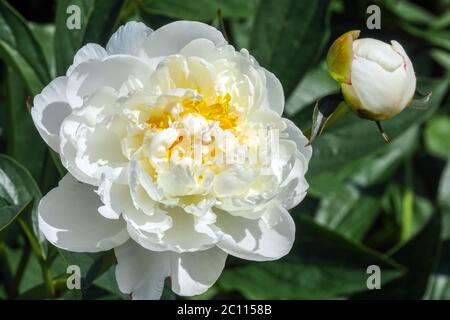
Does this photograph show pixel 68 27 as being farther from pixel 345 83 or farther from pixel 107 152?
pixel 345 83

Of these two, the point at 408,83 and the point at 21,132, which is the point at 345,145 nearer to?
the point at 408,83

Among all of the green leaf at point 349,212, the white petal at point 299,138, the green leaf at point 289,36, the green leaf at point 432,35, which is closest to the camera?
the white petal at point 299,138

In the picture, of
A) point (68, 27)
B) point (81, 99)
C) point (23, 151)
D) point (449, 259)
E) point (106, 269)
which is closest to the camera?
point (81, 99)

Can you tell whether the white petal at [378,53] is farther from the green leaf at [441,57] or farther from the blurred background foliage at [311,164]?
the green leaf at [441,57]

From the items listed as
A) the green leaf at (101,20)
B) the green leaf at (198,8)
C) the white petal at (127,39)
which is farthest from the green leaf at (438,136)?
the white petal at (127,39)

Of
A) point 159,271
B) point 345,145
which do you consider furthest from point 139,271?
point 345,145

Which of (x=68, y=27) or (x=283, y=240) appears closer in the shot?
(x=283, y=240)
